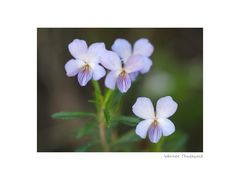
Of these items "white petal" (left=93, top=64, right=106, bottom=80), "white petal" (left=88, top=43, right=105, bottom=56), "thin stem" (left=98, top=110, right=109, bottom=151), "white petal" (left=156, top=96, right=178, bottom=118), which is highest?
"white petal" (left=88, top=43, right=105, bottom=56)

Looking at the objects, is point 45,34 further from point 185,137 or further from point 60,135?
point 185,137

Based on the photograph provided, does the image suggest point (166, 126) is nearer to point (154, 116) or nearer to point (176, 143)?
point (154, 116)

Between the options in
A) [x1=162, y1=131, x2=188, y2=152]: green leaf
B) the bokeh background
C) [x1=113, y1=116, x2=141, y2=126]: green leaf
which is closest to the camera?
[x1=113, y1=116, x2=141, y2=126]: green leaf

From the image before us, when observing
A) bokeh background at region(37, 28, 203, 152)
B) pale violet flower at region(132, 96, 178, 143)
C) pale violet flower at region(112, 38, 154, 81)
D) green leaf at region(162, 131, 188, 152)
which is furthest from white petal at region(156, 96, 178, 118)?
bokeh background at region(37, 28, 203, 152)

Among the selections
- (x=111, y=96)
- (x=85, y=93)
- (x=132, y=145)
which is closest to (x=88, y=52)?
(x=111, y=96)

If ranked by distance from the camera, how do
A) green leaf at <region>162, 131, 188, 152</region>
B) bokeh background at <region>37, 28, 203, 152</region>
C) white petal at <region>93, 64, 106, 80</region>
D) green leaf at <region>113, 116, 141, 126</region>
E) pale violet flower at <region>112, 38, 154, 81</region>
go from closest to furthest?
white petal at <region>93, 64, 106, 80</region> < green leaf at <region>113, 116, 141, 126</region> < pale violet flower at <region>112, 38, 154, 81</region> < green leaf at <region>162, 131, 188, 152</region> < bokeh background at <region>37, 28, 203, 152</region>

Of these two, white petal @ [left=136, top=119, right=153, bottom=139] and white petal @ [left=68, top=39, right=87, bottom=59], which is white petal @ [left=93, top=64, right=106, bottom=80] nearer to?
white petal @ [left=68, top=39, right=87, bottom=59]
